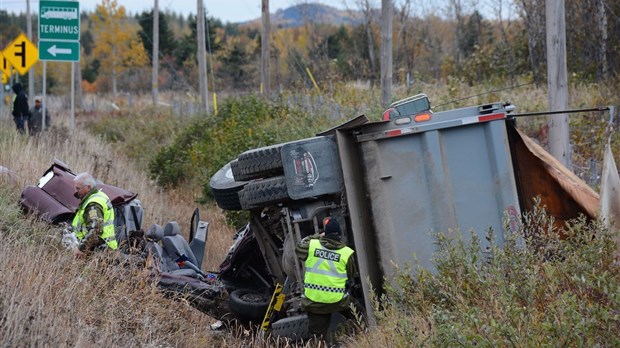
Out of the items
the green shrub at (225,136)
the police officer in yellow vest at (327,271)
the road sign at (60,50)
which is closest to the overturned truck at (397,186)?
the police officer in yellow vest at (327,271)

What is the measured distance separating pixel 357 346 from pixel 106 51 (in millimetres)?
52707

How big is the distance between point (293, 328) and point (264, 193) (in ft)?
4.20

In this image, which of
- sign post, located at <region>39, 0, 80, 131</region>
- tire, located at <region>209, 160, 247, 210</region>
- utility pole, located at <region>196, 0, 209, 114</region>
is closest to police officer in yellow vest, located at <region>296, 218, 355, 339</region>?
tire, located at <region>209, 160, 247, 210</region>

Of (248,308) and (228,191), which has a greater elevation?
(228,191)

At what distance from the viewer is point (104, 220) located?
29.9ft

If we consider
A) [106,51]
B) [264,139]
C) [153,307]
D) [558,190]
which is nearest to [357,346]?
[153,307]

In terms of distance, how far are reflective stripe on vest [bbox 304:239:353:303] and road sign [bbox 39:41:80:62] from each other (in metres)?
8.57

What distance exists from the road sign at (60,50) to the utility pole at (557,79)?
27.0 feet

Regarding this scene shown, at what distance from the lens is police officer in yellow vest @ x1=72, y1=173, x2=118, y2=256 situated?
875 cm

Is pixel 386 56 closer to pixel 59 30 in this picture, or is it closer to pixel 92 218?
pixel 59 30

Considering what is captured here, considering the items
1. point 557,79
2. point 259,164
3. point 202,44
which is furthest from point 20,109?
point 557,79

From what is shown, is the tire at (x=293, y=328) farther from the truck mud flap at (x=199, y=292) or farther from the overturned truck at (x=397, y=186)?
the truck mud flap at (x=199, y=292)

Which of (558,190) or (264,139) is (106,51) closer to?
(264,139)

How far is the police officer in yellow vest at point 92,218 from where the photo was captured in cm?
875
